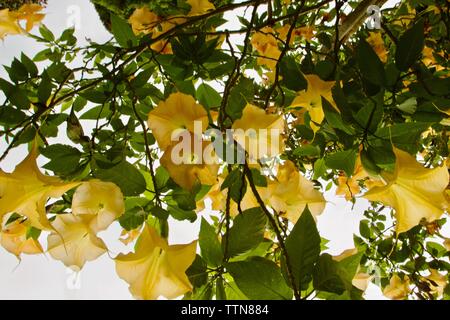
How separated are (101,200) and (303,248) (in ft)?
0.89

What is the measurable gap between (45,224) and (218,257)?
0.22 m

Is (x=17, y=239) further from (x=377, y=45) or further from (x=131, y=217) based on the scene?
(x=377, y=45)

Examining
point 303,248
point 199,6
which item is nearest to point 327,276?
point 303,248

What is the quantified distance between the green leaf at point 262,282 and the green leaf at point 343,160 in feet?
0.74

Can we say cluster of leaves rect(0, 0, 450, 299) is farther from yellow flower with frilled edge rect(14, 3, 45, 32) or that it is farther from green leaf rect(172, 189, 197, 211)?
yellow flower with frilled edge rect(14, 3, 45, 32)

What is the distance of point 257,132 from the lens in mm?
532

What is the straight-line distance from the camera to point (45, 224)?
0.44 m

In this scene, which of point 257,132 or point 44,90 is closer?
point 257,132

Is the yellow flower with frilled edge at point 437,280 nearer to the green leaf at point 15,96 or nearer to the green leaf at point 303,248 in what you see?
the green leaf at point 303,248

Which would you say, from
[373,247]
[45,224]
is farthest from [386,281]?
[45,224]

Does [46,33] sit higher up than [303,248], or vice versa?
[46,33]

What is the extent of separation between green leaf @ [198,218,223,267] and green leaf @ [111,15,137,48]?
0.44 m

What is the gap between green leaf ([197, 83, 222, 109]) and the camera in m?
0.74
